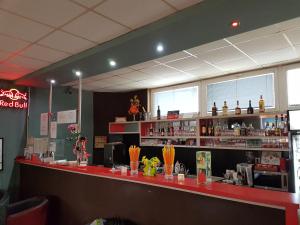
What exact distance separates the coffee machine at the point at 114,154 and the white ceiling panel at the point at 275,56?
376cm

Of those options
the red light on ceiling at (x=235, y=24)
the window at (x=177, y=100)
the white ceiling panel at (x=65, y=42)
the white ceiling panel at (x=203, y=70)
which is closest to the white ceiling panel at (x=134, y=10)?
the red light on ceiling at (x=235, y=24)

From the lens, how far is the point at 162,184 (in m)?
2.32

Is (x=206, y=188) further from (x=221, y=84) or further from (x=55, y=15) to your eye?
(x=221, y=84)

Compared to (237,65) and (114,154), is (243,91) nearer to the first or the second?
(237,65)

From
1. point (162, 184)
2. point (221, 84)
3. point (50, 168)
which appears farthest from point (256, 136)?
point (50, 168)

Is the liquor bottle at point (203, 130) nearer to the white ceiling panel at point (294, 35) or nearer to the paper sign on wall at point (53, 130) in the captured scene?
the white ceiling panel at point (294, 35)

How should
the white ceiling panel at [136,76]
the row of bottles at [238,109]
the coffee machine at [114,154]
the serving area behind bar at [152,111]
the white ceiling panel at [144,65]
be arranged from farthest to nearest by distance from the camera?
the coffee machine at [114,154] < the white ceiling panel at [136,76] < the row of bottles at [238,109] < the white ceiling panel at [144,65] < the serving area behind bar at [152,111]

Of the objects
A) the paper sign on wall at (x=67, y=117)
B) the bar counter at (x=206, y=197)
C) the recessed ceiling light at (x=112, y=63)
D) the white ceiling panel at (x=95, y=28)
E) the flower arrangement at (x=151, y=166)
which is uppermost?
the white ceiling panel at (x=95, y=28)

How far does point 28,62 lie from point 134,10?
251cm

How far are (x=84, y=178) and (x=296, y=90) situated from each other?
3702 mm

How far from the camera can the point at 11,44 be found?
3.38 m

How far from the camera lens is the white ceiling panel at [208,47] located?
3.29 meters

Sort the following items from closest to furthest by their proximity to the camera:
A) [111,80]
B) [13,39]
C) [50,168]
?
1. [13,39]
2. [50,168]
3. [111,80]

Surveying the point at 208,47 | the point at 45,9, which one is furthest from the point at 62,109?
the point at 208,47
